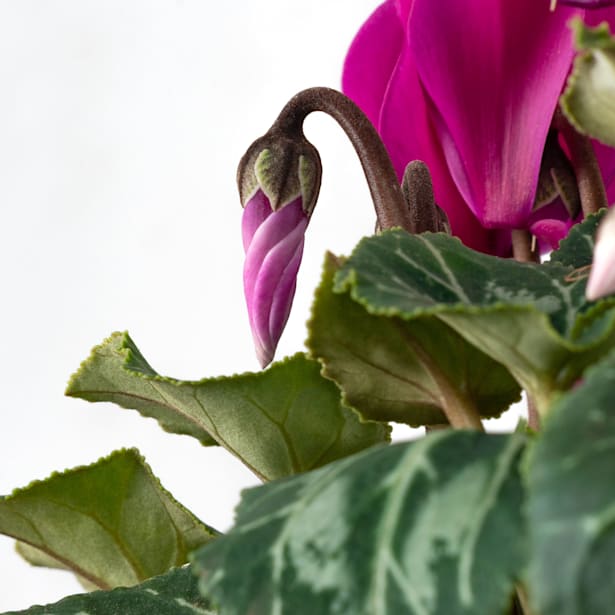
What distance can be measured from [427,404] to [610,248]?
0.17 metres

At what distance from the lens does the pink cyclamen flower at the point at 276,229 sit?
0.58 metres

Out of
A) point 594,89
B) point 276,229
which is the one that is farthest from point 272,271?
point 594,89

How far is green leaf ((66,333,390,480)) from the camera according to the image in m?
0.51

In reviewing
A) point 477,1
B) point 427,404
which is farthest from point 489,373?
point 477,1

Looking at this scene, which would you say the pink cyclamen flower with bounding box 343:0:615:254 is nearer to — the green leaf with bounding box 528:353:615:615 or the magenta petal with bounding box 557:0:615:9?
the magenta petal with bounding box 557:0:615:9

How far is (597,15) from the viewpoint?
0.61 m

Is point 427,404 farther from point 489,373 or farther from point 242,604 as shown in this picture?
point 242,604

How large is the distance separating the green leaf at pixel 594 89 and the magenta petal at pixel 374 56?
0.38 meters

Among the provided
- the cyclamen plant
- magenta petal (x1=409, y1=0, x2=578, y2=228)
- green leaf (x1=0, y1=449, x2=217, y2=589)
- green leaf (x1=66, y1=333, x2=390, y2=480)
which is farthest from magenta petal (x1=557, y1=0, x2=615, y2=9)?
green leaf (x1=0, y1=449, x2=217, y2=589)

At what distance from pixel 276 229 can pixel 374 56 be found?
19 cm

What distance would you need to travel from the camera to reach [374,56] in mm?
718

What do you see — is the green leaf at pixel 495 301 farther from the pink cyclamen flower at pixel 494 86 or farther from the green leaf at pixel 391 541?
the pink cyclamen flower at pixel 494 86

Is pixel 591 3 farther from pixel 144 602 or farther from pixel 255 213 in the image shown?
pixel 144 602

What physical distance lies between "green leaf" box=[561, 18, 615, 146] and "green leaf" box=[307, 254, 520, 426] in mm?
98
